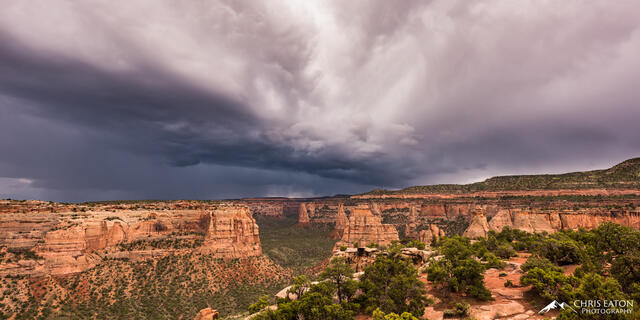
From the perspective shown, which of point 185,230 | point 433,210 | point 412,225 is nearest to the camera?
point 185,230

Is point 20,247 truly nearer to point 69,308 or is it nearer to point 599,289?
point 69,308

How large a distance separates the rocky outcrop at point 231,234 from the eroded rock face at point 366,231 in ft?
129

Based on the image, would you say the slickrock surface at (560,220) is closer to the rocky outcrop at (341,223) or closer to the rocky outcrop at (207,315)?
the rocky outcrop at (207,315)

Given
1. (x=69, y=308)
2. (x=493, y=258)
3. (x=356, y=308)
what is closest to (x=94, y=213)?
(x=69, y=308)

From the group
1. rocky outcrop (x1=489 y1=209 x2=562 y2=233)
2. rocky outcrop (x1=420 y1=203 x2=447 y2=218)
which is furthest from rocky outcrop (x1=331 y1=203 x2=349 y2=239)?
rocky outcrop (x1=489 y1=209 x2=562 y2=233)

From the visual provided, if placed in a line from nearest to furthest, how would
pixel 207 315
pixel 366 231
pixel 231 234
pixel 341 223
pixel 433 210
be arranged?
1. pixel 207 315
2. pixel 231 234
3. pixel 366 231
4. pixel 433 210
5. pixel 341 223

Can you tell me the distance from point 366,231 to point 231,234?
56884 mm

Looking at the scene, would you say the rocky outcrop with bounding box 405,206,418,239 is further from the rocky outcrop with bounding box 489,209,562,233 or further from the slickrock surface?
the rocky outcrop with bounding box 489,209,562,233

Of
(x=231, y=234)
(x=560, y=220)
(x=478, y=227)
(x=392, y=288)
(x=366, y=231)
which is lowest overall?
(x=366, y=231)

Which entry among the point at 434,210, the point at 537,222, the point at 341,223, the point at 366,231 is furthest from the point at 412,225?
the point at 537,222

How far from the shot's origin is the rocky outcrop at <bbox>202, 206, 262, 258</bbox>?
81.9 meters

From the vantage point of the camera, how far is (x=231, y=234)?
8556cm

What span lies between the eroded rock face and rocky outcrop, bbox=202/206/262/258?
39.2 meters

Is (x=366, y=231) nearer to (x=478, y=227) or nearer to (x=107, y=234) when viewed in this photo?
(x=478, y=227)
